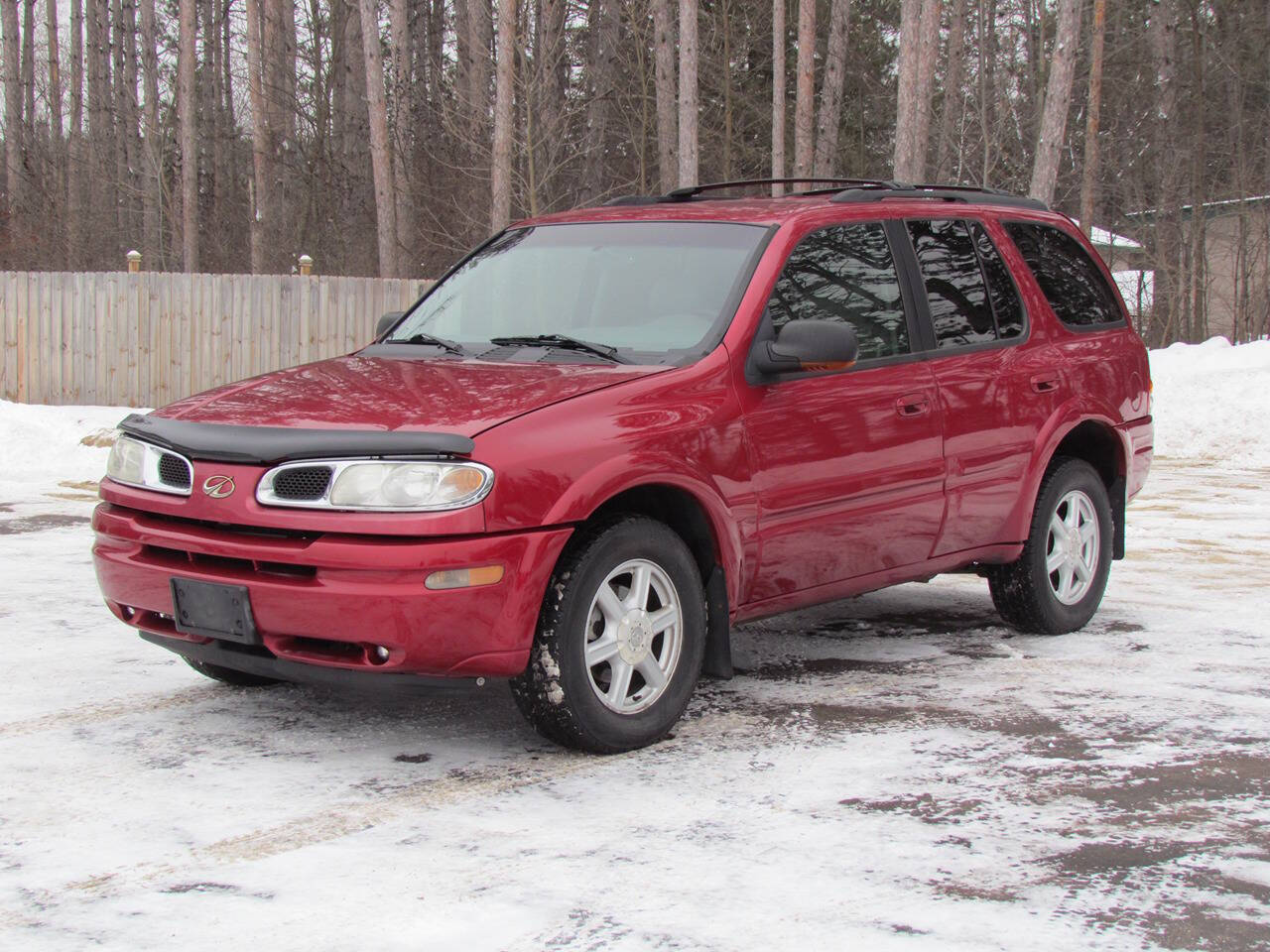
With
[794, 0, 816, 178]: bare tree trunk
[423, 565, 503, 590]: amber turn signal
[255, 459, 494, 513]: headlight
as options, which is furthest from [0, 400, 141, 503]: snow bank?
[794, 0, 816, 178]: bare tree trunk

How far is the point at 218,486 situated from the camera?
484 cm

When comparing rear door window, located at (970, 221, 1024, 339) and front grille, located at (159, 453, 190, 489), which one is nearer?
front grille, located at (159, 453, 190, 489)

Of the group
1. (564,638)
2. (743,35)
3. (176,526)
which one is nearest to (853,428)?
(564,638)

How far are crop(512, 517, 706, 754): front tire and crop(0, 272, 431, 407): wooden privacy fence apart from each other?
1573 cm

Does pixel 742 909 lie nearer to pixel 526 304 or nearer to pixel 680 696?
pixel 680 696

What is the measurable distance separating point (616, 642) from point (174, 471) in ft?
4.95

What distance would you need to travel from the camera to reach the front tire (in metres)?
4.82

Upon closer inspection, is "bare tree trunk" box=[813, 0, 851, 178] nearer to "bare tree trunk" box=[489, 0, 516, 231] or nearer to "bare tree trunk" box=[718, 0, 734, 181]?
"bare tree trunk" box=[718, 0, 734, 181]

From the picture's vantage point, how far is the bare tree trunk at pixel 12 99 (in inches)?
1599

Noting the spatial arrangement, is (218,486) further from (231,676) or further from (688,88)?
(688,88)

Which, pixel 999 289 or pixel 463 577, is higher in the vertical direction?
pixel 999 289

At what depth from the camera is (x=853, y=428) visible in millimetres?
5859

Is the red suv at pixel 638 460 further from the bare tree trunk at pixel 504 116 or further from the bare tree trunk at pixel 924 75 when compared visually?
the bare tree trunk at pixel 504 116

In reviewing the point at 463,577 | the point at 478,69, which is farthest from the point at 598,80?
the point at 463,577
